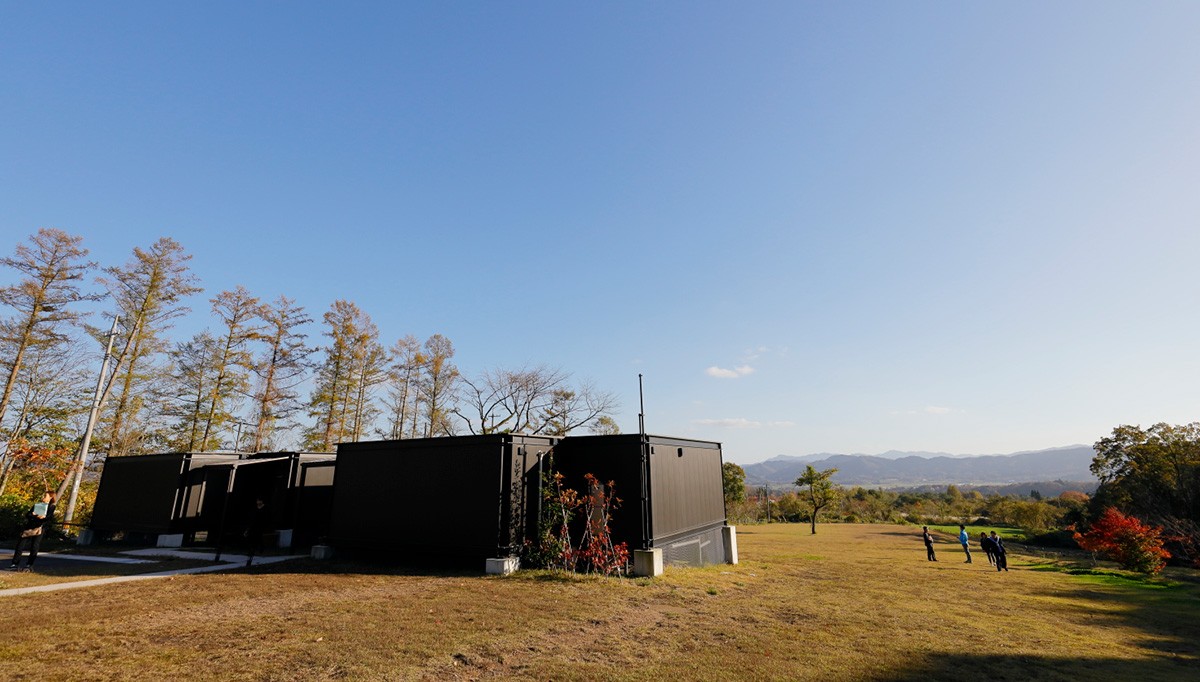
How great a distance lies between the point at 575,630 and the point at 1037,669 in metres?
5.80

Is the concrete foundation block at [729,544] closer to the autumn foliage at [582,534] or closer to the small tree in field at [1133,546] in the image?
the autumn foliage at [582,534]

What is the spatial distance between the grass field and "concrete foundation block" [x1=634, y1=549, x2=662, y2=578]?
0.61m

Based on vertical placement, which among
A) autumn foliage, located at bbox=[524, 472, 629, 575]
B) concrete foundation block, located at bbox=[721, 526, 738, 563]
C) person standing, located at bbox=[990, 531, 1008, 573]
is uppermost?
autumn foliage, located at bbox=[524, 472, 629, 575]

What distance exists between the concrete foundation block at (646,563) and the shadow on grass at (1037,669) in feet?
20.3

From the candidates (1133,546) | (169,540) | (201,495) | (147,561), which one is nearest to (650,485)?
(147,561)

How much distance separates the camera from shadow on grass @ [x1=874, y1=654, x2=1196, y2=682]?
18.5 feet

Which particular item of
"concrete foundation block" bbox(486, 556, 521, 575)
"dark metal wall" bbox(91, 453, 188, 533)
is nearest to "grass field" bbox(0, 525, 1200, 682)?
"concrete foundation block" bbox(486, 556, 521, 575)

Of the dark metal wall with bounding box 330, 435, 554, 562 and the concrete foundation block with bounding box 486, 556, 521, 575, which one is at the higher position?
the dark metal wall with bounding box 330, 435, 554, 562

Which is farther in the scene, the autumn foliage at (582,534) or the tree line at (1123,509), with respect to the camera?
the tree line at (1123,509)

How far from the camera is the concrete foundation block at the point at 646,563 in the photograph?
37.8 feet

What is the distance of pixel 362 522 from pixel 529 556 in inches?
188

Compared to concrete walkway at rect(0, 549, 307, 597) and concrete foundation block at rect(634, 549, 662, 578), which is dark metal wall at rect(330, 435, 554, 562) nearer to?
concrete walkway at rect(0, 549, 307, 597)

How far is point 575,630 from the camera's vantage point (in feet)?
Result: 22.9

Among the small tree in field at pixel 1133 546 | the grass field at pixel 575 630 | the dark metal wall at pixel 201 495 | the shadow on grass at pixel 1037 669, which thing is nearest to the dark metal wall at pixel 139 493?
the dark metal wall at pixel 201 495
